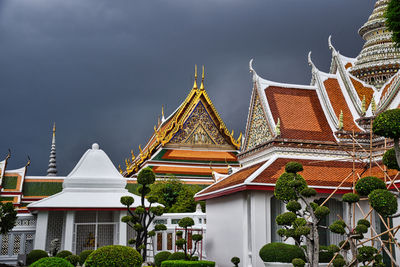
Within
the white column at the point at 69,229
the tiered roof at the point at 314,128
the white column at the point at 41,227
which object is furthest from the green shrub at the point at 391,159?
the white column at the point at 41,227

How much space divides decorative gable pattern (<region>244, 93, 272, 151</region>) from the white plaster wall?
2.20 meters

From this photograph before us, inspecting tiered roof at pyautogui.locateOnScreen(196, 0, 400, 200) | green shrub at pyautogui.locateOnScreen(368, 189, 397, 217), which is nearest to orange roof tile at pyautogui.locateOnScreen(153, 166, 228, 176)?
tiered roof at pyautogui.locateOnScreen(196, 0, 400, 200)

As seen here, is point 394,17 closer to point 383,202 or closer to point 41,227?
point 383,202

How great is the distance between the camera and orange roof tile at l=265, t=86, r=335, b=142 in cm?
1442

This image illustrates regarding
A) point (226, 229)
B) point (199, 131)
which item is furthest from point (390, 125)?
point (199, 131)

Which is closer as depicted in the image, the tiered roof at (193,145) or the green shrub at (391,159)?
the green shrub at (391,159)

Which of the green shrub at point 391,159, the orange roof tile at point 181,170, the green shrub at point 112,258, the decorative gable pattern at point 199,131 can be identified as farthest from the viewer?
the decorative gable pattern at point 199,131

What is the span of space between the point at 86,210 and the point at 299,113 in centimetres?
733

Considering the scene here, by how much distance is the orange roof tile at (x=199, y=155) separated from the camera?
2828 centimetres

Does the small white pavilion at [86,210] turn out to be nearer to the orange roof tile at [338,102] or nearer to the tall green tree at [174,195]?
the tall green tree at [174,195]

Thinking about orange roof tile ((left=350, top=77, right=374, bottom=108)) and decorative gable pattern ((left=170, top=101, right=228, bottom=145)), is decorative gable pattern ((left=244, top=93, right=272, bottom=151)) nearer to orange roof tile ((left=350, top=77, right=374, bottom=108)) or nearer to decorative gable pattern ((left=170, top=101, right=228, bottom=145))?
orange roof tile ((left=350, top=77, right=374, bottom=108))

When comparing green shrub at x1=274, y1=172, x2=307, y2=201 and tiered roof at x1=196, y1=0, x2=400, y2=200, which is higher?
tiered roof at x1=196, y1=0, x2=400, y2=200

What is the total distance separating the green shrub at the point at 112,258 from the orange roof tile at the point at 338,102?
7.94 metres

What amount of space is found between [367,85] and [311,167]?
480 cm
